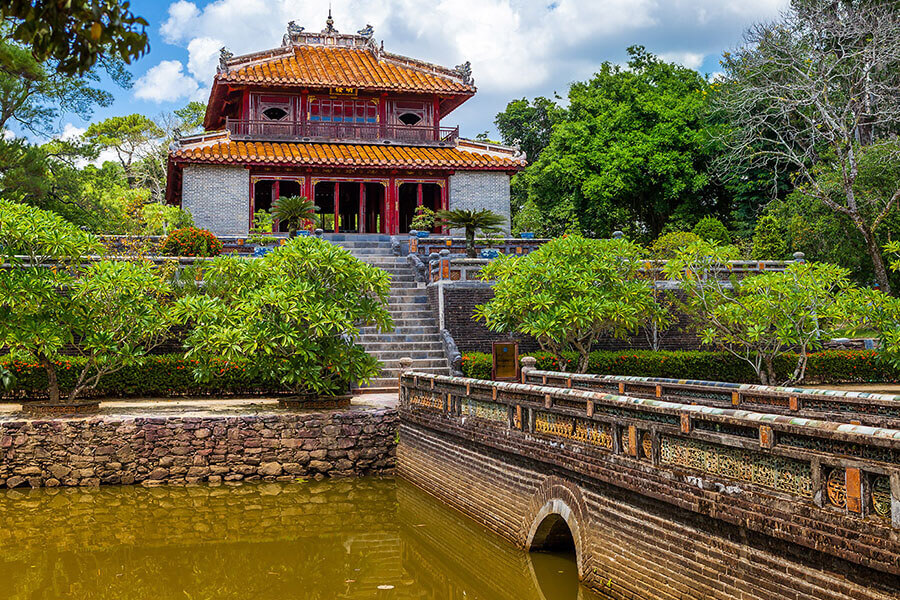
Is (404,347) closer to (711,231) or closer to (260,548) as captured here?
(260,548)

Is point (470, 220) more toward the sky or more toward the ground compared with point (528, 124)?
more toward the ground

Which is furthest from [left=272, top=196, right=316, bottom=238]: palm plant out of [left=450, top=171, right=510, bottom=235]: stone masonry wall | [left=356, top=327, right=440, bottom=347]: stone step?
[left=450, top=171, right=510, bottom=235]: stone masonry wall

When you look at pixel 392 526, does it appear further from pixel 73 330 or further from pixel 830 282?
pixel 830 282

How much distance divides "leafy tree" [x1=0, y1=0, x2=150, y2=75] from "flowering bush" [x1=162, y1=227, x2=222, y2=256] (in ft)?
55.2

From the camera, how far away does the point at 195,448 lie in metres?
12.6

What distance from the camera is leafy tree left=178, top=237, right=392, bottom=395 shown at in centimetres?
1323

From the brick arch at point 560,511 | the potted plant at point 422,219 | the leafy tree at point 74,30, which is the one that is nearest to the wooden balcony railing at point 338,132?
the potted plant at point 422,219

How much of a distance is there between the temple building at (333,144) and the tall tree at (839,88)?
27.4 feet

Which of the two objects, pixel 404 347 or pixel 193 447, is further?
pixel 404 347

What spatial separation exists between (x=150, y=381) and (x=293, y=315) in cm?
416

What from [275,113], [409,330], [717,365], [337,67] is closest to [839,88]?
[717,365]

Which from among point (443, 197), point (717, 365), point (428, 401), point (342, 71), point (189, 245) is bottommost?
point (428, 401)

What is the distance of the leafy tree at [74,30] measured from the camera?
3615mm

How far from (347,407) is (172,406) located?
10.3ft
